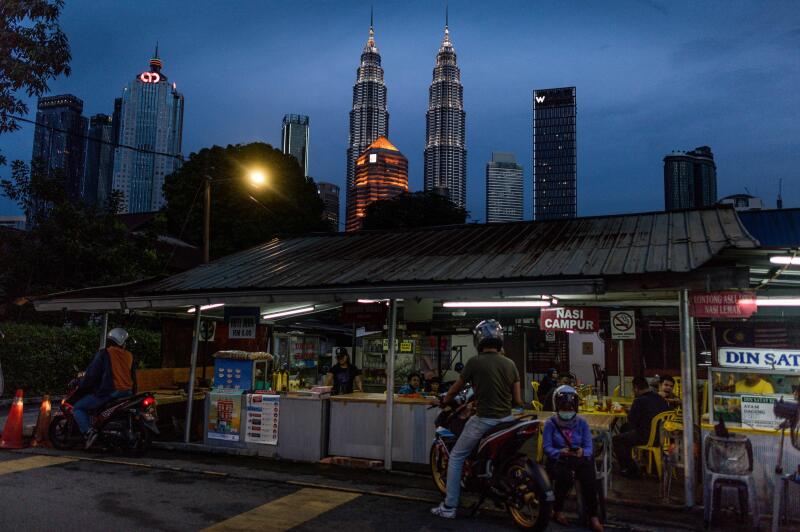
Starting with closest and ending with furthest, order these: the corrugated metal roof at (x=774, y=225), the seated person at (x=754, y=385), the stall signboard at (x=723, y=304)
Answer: the seated person at (x=754, y=385)
the stall signboard at (x=723, y=304)
the corrugated metal roof at (x=774, y=225)

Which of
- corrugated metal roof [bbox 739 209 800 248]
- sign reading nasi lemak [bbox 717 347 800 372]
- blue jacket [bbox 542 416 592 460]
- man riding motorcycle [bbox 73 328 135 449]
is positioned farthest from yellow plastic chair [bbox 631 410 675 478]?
corrugated metal roof [bbox 739 209 800 248]

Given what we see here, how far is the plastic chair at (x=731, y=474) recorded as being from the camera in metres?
6.22

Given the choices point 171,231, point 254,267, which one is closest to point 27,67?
point 254,267

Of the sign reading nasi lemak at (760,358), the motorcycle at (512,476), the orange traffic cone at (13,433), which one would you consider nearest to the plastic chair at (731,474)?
the sign reading nasi lemak at (760,358)

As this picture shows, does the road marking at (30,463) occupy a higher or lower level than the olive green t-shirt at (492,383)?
lower

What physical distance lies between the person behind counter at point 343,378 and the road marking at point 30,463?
444 cm

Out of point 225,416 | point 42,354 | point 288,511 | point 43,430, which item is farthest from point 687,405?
point 42,354

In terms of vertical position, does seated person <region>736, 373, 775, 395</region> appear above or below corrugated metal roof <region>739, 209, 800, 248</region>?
below

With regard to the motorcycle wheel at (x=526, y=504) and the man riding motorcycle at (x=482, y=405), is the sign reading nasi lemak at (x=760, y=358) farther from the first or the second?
the motorcycle wheel at (x=526, y=504)

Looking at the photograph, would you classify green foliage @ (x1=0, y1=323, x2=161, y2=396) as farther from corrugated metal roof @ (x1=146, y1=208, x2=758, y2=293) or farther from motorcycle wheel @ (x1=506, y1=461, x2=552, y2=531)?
motorcycle wheel @ (x1=506, y1=461, x2=552, y2=531)

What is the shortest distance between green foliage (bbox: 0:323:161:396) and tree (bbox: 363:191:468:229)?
139ft

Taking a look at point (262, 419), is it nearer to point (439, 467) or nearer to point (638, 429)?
point (439, 467)

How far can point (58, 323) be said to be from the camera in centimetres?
2325

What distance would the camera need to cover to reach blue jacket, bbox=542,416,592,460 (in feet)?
20.0
